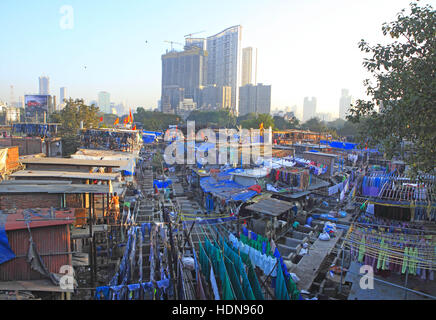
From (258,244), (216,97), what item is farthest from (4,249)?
(216,97)

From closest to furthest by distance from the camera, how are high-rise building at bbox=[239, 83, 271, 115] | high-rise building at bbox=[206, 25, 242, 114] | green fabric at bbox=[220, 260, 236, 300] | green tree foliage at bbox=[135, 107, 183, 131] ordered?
green fabric at bbox=[220, 260, 236, 300] < green tree foliage at bbox=[135, 107, 183, 131] < high-rise building at bbox=[206, 25, 242, 114] < high-rise building at bbox=[239, 83, 271, 115]

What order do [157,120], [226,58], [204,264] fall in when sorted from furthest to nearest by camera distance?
[226,58] < [157,120] < [204,264]

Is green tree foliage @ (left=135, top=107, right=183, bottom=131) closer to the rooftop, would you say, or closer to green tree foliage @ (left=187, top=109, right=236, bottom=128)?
A: green tree foliage @ (left=187, top=109, right=236, bottom=128)

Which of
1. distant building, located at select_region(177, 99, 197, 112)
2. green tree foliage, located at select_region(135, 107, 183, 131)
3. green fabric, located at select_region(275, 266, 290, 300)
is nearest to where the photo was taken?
green fabric, located at select_region(275, 266, 290, 300)

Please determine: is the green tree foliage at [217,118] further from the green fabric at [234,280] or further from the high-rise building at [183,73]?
the green fabric at [234,280]

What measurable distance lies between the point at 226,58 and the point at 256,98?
55.2 ft

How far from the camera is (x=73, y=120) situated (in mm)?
24438

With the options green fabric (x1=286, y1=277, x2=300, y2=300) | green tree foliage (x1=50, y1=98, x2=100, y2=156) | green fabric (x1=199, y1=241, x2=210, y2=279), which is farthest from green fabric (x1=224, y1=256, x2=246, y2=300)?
green tree foliage (x1=50, y1=98, x2=100, y2=156)

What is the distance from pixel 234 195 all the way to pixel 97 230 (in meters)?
6.41

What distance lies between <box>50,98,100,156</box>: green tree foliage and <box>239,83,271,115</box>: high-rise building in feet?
251

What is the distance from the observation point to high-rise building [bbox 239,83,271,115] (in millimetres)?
98950

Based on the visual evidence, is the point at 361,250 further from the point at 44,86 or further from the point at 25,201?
the point at 44,86
